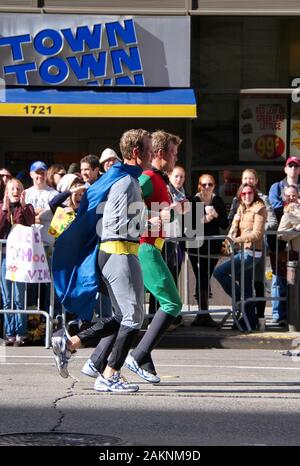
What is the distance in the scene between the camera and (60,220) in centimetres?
1353

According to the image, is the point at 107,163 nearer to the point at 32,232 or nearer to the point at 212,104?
the point at 32,232

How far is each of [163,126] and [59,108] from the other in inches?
69.2

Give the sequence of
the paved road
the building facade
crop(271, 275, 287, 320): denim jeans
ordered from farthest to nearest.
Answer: the building facade < crop(271, 275, 287, 320): denim jeans < the paved road

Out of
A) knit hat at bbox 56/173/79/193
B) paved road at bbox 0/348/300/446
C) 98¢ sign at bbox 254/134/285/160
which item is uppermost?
98¢ sign at bbox 254/134/285/160

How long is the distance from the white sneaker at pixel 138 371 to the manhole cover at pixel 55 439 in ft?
7.53

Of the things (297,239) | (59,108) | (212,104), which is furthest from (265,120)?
(297,239)

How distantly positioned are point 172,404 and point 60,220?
4.99 meters

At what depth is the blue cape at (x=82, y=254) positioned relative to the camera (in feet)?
30.6

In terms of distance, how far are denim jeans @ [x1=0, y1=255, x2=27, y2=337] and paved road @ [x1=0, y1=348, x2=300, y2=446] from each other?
1.34 m

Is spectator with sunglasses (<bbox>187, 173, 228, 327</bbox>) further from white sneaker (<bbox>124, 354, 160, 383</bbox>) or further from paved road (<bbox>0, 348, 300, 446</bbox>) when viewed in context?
white sneaker (<bbox>124, 354, 160, 383</bbox>)

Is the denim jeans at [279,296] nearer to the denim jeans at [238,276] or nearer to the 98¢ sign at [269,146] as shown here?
the denim jeans at [238,276]

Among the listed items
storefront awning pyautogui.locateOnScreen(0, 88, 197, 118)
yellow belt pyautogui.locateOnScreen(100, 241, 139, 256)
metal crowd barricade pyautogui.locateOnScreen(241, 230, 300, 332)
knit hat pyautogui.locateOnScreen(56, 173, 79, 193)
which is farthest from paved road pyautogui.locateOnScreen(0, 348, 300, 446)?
storefront awning pyautogui.locateOnScreen(0, 88, 197, 118)

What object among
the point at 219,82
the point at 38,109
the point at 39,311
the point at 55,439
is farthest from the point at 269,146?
the point at 55,439

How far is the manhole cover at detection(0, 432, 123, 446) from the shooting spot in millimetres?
7102
